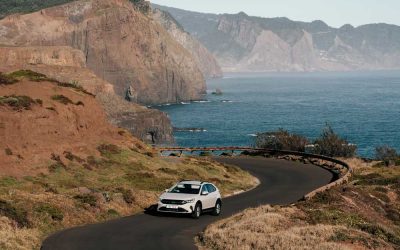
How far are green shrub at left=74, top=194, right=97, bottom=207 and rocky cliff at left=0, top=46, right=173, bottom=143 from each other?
107m

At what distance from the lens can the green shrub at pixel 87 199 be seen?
28481 millimetres

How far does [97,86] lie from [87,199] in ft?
370

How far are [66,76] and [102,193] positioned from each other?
360ft

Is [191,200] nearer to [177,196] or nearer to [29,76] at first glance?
[177,196]

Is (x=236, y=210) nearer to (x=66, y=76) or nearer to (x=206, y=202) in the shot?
(x=206, y=202)

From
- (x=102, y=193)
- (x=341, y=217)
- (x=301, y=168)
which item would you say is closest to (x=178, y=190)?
(x=102, y=193)

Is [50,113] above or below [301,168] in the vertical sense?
above

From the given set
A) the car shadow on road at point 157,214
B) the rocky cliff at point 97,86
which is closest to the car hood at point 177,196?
the car shadow on road at point 157,214

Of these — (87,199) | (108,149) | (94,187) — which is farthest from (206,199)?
(108,149)

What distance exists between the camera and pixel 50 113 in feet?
137

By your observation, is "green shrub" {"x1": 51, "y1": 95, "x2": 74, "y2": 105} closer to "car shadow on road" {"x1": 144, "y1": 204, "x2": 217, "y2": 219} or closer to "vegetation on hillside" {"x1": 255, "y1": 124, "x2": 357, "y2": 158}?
"car shadow on road" {"x1": 144, "y1": 204, "x2": 217, "y2": 219}

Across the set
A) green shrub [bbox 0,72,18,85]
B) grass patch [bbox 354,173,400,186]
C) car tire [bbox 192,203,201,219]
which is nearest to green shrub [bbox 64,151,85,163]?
green shrub [bbox 0,72,18,85]

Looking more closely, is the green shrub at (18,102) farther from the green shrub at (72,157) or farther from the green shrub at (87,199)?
the green shrub at (87,199)

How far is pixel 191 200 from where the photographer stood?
28.1m
